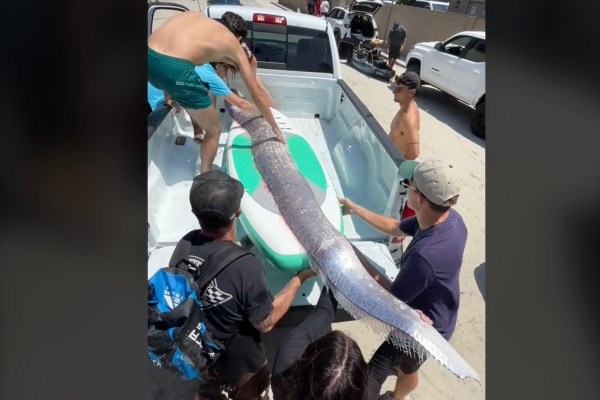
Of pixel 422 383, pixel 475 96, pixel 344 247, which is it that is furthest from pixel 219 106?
pixel 475 96

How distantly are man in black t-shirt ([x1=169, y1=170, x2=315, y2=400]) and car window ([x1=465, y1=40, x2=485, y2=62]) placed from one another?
876 centimetres

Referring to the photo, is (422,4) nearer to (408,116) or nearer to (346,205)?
(408,116)

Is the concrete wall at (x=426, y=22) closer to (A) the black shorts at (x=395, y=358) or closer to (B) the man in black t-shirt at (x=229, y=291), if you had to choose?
(A) the black shorts at (x=395, y=358)

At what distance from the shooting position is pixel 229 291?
194 centimetres

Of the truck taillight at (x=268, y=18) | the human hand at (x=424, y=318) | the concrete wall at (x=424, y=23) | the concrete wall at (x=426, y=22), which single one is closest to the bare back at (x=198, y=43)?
the truck taillight at (x=268, y=18)

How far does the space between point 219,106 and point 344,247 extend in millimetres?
3512

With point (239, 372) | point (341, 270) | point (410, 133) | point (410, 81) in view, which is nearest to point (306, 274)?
point (341, 270)

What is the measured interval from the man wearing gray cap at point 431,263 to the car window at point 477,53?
810 cm

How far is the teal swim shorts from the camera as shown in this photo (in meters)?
3.50

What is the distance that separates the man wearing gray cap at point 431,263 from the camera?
6.95 feet

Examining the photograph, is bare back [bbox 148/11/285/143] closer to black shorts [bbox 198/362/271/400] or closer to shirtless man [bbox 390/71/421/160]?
shirtless man [bbox 390/71/421/160]
